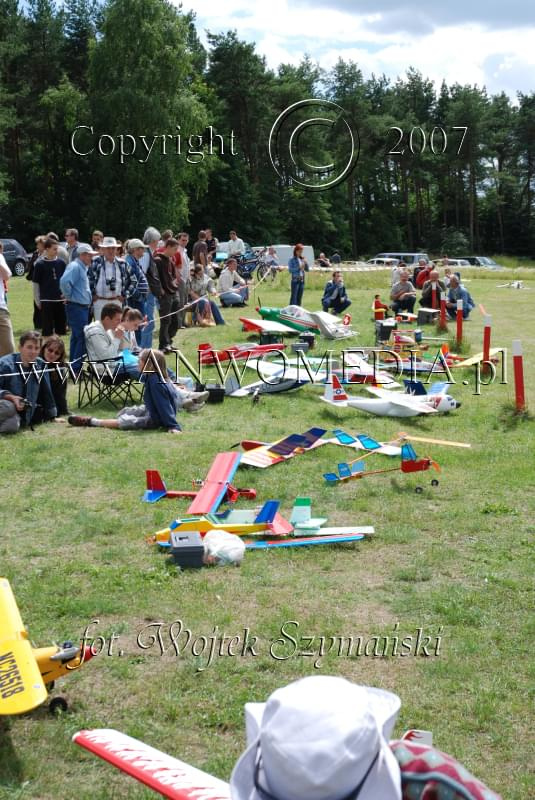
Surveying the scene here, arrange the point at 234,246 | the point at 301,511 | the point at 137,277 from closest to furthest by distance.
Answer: the point at 301,511 < the point at 137,277 < the point at 234,246

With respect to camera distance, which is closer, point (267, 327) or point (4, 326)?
point (4, 326)

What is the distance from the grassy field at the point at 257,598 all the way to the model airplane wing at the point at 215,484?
0.18 m

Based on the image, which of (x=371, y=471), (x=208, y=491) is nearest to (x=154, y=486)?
(x=208, y=491)

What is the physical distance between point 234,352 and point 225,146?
142 ft

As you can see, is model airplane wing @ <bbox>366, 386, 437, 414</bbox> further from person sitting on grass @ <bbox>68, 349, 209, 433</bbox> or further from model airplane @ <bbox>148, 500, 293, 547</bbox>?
model airplane @ <bbox>148, 500, 293, 547</bbox>

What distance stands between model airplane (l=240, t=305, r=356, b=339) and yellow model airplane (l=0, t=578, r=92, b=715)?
35.8 ft

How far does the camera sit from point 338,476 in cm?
714

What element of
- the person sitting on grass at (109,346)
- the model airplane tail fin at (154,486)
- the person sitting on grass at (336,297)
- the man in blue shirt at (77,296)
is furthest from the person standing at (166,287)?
the person sitting on grass at (336,297)

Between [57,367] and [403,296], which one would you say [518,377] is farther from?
[403,296]

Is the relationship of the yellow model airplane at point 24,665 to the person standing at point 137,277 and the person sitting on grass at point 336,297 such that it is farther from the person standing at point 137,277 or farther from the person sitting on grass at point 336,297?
the person sitting on grass at point 336,297

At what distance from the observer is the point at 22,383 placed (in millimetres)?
8516

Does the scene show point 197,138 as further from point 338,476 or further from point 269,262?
point 338,476

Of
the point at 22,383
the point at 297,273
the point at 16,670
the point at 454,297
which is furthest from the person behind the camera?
the point at 454,297

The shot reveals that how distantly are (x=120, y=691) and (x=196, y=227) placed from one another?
54.8m
